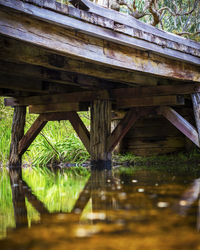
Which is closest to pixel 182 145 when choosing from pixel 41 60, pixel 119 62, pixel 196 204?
pixel 119 62

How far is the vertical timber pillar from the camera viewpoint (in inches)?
219

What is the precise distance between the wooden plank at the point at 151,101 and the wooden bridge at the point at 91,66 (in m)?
0.01

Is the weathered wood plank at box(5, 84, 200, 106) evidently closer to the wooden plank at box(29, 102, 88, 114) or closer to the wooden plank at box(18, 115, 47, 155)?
the wooden plank at box(29, 102, 88, 114)

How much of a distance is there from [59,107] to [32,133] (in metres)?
0.78

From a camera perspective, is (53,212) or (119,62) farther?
(119,62)

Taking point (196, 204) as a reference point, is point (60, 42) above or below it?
above

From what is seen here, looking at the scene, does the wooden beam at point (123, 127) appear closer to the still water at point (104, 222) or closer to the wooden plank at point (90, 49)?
the wooden plank at point (90, 49)

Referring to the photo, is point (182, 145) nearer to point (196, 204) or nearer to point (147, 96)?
point (147, 96)

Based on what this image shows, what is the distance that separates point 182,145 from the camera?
7.09 meters

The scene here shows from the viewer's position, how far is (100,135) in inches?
220

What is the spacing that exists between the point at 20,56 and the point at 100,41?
79 centimetres

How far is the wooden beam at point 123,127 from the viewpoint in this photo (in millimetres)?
5664

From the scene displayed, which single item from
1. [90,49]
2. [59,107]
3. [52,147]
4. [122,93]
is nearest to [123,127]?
[122,93]

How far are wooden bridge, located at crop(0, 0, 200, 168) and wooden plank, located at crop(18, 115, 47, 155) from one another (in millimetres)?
17
